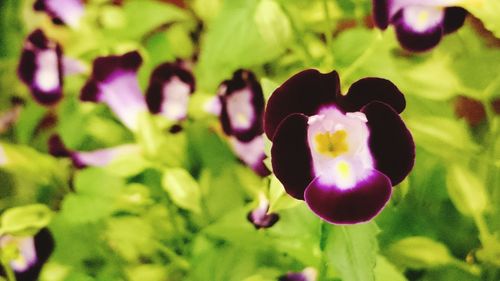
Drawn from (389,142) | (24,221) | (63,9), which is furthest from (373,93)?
(63,9)

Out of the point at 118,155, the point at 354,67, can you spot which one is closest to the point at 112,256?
the point at 118,155

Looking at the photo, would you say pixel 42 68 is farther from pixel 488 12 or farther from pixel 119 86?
pixel 488 12

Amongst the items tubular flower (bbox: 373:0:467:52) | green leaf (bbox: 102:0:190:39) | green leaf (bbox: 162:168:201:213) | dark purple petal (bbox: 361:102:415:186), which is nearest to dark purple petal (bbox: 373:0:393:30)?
tubular flower (bbox: 373:0:467:52)

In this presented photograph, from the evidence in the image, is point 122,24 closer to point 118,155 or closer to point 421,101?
point 118,155

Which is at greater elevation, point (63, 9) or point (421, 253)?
point (63, 9)

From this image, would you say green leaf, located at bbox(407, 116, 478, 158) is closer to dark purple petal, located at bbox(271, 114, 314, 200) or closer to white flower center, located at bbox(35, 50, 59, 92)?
dark purple petal, located at bbox(271, 114, 314, 200)
